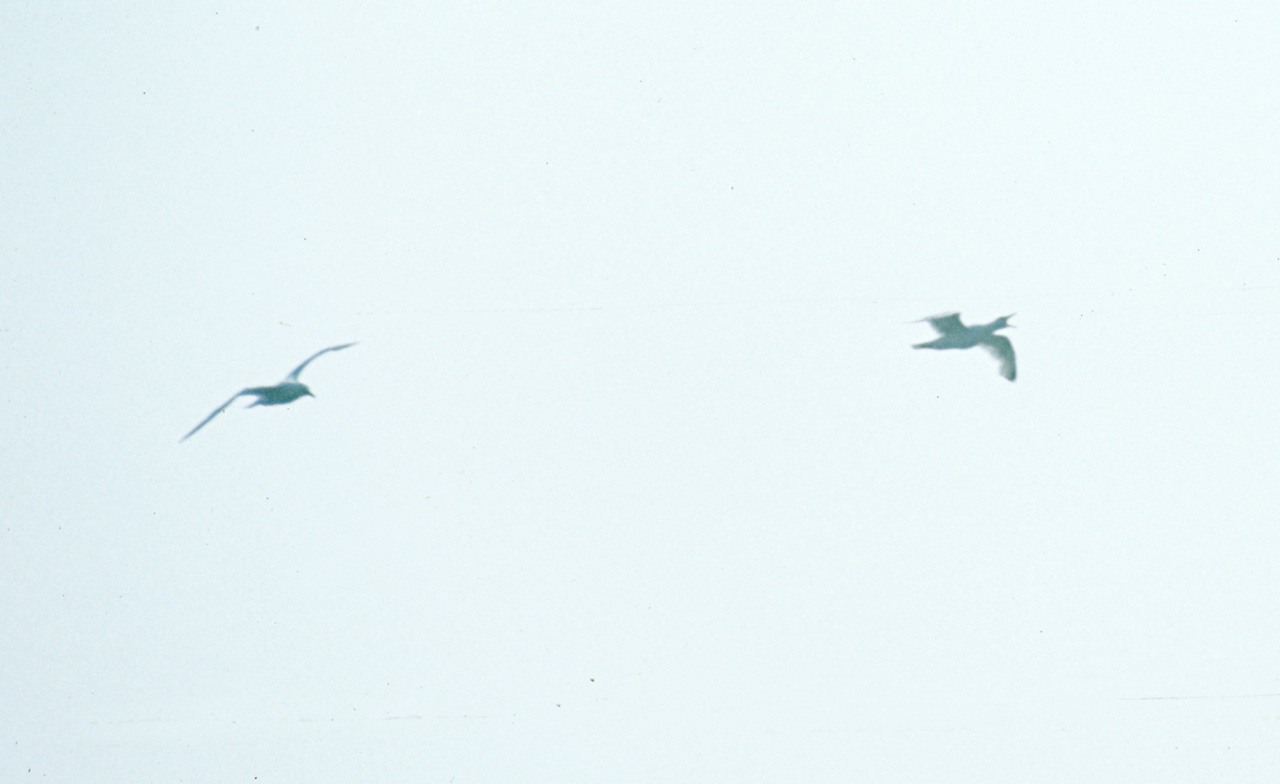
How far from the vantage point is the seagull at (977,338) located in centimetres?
67

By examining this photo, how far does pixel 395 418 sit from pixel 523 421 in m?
0.13

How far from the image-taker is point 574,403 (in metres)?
0.69

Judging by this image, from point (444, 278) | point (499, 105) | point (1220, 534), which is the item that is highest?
point (499, 105)

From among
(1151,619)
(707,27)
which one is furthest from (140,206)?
(1151,619)

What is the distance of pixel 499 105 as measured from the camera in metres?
0.69

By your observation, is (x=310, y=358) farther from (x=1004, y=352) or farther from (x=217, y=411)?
(x=1004, y=352)

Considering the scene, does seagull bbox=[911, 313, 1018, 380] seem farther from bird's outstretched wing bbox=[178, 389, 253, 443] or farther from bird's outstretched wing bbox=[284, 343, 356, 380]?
bird's outstretched wing bbox=[178, 389, 253, 443]

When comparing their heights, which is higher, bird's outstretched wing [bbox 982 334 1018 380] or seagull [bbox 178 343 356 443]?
bird's outstretched wing [bbox 982 334 1018 380]

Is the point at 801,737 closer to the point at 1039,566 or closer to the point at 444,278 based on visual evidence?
the point at 1039,566

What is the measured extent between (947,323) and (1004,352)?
61 mm

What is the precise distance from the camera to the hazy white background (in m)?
0.68

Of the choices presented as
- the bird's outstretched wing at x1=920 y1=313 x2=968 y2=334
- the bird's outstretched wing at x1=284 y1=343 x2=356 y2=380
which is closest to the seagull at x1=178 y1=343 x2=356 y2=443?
the bird's outstretched wing at x1=284 y1=343 x2=356 y2=380

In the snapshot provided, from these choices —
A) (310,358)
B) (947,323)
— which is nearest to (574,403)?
(310,358)

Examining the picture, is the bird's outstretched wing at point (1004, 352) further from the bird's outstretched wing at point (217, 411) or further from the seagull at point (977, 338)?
the bird's outstretched wing at point (217, 411)
